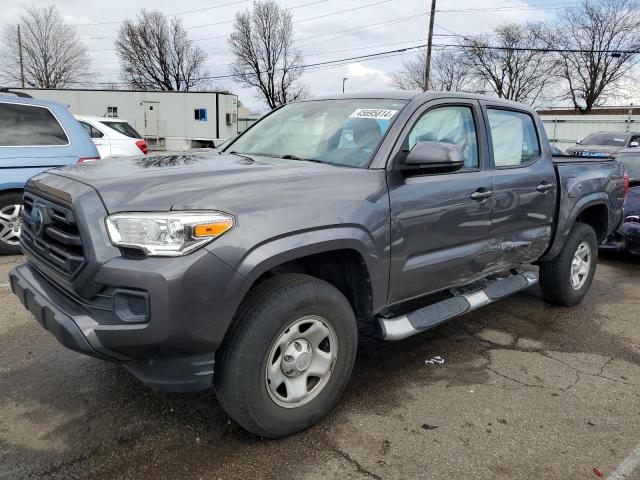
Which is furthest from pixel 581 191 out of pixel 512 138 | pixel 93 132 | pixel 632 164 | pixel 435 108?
pixel 93 132

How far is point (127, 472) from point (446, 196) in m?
2.34

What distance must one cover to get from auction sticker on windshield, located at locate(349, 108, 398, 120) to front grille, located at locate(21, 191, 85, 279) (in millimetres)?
1878

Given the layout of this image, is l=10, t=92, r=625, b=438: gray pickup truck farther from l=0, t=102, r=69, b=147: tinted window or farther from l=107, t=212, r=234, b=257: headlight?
l=0, t=102, r=69, b=147: tinted window

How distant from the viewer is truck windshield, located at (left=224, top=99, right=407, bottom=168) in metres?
3.23

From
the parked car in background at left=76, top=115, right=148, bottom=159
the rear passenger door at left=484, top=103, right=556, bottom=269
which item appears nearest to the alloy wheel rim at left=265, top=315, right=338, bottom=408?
the rear passenger door at left=484, top=103, right=556, bottom=269

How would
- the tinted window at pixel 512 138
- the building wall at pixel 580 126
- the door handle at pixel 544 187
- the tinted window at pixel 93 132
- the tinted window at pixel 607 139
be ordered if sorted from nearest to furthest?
the tinted window at pixel 512 138 → the door handle at pixel 544 187 → the tinted window at pixel 93 132 → the tinted window at pixel 607 139 → the building wall at pixel 580 126

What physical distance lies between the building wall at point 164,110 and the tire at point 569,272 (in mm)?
21798

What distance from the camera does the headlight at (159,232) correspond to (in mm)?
2230

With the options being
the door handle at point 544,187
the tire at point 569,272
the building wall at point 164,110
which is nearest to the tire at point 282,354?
the door handle at point 544,187

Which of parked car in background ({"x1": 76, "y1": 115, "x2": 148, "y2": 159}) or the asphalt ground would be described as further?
parked car in background ({"x1": 76, "y1": 115, "x2": 148, "y2": 159})

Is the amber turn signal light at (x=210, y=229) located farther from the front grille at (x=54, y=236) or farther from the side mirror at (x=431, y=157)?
the side mirror at (x=431, y=157)

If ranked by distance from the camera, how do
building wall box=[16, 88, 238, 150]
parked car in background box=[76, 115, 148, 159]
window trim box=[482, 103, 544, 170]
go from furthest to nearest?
building wall box=[16, 88, 238, 150], parked car in background box=[76, 115, 148, 159], window trim box=[482, 103, 544, 170]

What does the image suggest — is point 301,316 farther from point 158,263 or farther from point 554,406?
point 554,406

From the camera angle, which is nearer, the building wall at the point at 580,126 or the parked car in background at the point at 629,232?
the parked car in background at the point at 629,232
